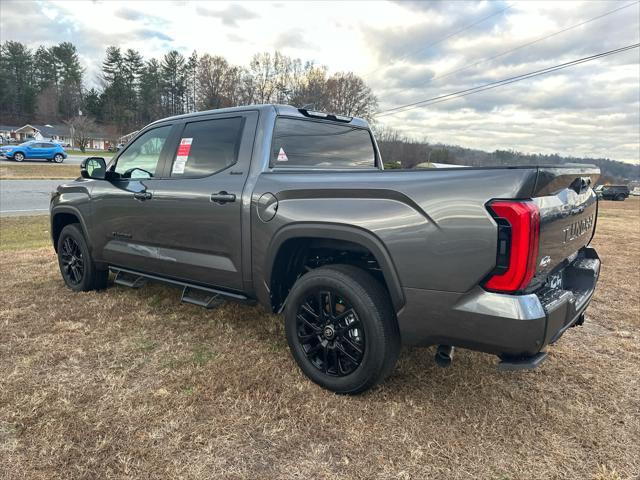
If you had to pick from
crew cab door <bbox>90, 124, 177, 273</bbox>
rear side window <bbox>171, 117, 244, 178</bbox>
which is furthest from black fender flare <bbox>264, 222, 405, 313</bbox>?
crew cab door <bbox>90, 124, 177, 273</bbox>

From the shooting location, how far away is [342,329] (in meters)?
2.75

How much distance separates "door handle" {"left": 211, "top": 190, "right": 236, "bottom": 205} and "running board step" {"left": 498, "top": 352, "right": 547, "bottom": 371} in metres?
2.06

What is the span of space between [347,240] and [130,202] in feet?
7.94

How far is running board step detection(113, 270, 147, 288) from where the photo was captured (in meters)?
4.29

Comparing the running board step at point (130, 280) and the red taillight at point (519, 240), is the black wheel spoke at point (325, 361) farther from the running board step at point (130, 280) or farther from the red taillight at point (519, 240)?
the running board step at point (130, 280)

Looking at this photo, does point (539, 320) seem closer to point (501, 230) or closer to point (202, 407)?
point (501, 230)

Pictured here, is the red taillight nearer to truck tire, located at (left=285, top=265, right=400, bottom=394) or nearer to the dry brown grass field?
truck tire, located at (left=285, top=265, right=400, bottom=394)

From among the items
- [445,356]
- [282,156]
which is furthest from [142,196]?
[445,356]

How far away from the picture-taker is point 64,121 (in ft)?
255

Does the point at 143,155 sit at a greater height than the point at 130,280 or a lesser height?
greater

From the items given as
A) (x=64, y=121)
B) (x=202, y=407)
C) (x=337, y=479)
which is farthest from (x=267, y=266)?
(x=64, y=121)

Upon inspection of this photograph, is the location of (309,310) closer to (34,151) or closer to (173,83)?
(34,151)

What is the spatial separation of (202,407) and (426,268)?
62.1 inches

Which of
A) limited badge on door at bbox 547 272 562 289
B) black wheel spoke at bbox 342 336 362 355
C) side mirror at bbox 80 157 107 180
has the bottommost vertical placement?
black wheel spoke at bbox 342 336 362 355
